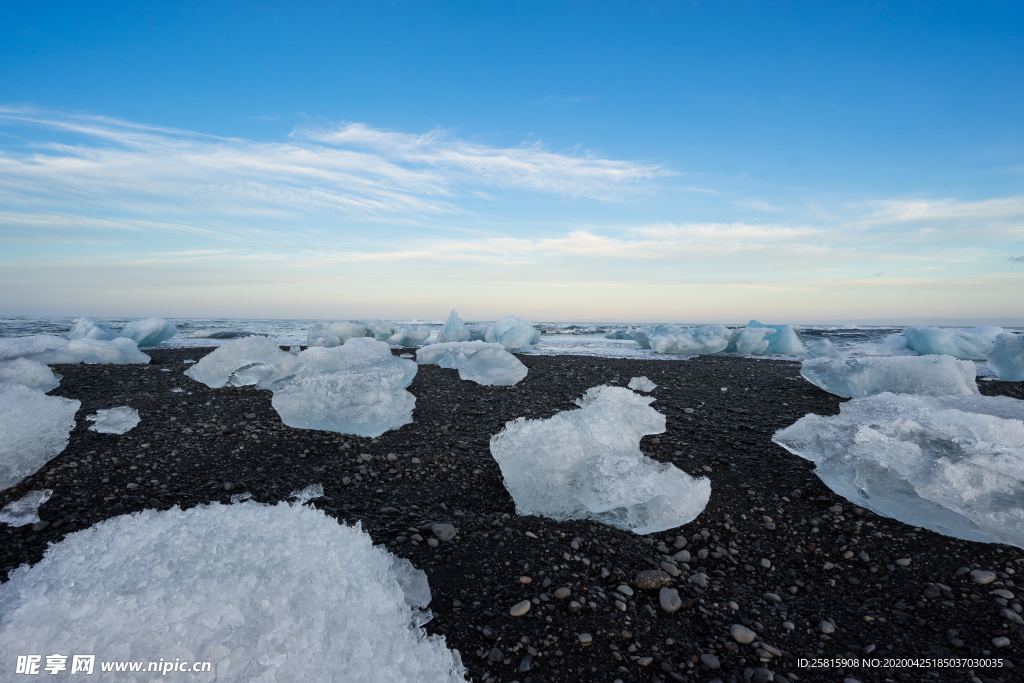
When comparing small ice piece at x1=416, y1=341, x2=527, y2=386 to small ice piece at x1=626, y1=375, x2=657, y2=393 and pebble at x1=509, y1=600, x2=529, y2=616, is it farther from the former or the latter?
pebble at x1=509, y1=600, x2=529, y2=616

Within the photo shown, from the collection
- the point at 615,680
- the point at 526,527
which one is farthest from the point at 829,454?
the point at 615,680

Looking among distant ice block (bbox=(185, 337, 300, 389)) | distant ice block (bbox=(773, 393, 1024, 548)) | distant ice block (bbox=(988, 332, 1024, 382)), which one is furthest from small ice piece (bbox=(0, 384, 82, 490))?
distant ice block (bbox=(988, 332, 1024, 382))

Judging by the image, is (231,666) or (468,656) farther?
(468,656)

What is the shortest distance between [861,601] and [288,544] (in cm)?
218

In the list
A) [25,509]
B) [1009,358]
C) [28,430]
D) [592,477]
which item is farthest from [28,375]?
[1009,358]

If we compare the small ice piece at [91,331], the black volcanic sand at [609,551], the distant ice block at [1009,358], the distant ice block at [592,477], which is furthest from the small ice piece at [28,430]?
the distant ice block at [1009,358]

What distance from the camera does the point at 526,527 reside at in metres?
2.39

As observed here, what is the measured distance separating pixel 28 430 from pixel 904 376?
22.7ft

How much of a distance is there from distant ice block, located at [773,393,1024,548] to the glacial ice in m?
2.32

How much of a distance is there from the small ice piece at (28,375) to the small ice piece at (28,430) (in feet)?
6.39

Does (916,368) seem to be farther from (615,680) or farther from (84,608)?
(84,608)

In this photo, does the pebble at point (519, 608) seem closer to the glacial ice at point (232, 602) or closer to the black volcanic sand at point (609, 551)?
the black volcanic sand at point (609, 551)

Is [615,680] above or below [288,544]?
below

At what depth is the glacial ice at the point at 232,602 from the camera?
1.44m
